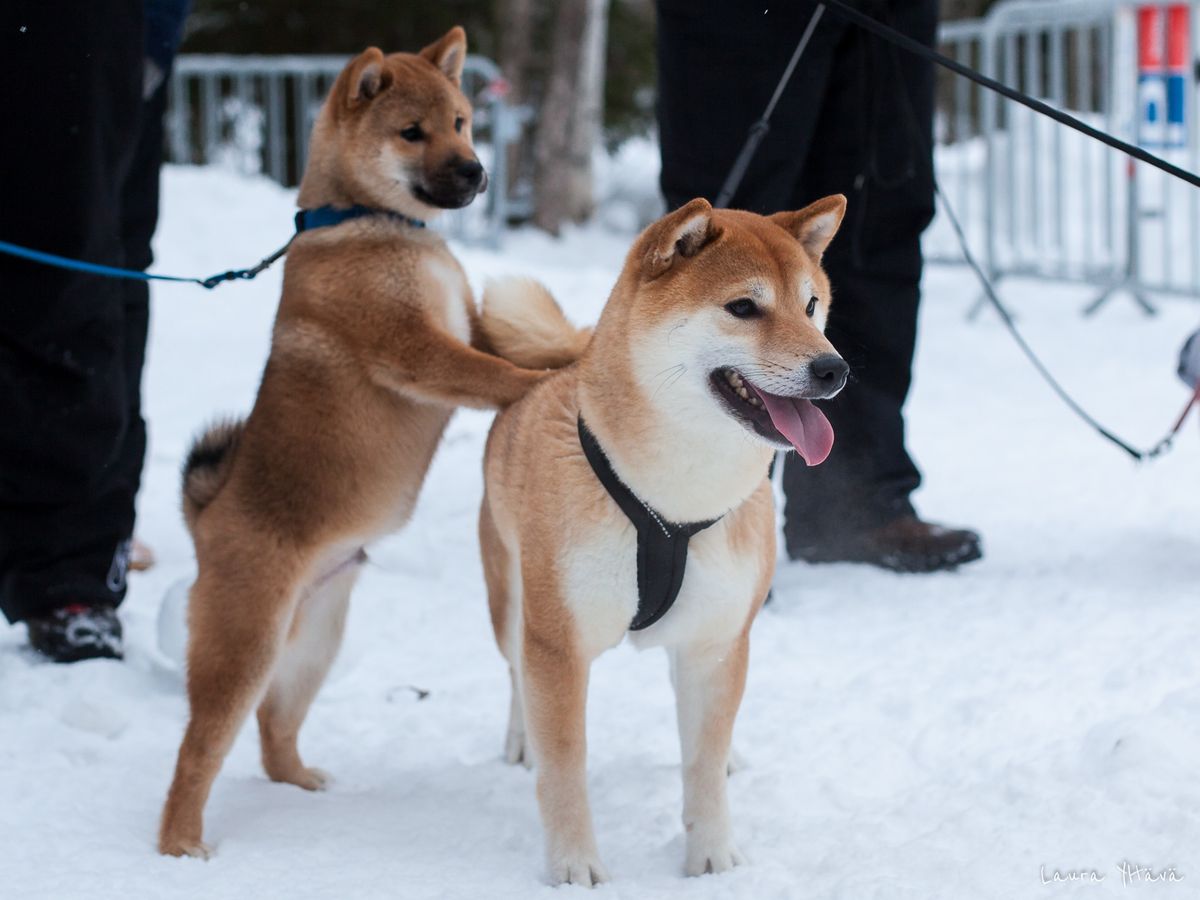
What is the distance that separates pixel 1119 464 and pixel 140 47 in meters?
3.92

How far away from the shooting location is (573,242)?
45.6 feet

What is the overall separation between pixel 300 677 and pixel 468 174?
1204 mm

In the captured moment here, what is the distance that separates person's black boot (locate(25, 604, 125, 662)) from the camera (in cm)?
333

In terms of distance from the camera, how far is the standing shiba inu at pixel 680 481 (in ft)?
7.34

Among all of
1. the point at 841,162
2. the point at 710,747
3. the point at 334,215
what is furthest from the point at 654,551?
the point at 841,162

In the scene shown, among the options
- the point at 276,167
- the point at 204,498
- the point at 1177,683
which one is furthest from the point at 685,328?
the point at 276,167

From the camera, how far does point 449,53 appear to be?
11.1 ft

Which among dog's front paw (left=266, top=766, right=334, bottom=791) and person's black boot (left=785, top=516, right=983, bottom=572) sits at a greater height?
person's black boot (left=785, top=516, right=983, bottom=572)

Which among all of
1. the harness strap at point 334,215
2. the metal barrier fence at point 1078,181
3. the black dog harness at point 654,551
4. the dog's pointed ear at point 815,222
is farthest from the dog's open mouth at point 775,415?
the metal barrier fence at point 1078,181

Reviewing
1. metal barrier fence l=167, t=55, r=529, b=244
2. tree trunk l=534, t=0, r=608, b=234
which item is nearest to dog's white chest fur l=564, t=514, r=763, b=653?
metal barrier fence l=167, t=55, r=529, b=244

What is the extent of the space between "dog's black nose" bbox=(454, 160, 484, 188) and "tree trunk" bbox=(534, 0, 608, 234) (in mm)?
10228

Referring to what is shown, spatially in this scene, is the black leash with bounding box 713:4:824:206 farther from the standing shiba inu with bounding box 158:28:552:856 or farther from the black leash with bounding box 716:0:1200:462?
the standing shiba inu with bounding box 158:28:552:856

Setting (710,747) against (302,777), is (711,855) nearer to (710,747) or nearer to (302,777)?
(710,747)

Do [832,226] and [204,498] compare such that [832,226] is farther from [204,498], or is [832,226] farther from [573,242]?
[573,242]
